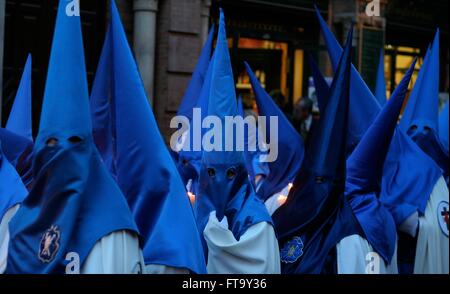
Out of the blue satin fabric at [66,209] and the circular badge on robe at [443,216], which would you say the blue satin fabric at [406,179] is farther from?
the blue satin fabric at [66,209]

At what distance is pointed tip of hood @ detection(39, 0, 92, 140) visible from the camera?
3.84m

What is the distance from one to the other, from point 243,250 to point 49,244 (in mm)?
1350

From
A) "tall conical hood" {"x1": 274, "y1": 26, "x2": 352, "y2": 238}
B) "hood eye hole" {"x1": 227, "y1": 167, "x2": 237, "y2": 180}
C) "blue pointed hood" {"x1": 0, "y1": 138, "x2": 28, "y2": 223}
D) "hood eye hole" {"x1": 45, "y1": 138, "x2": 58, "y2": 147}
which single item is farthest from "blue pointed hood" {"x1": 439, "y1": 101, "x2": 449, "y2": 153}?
"hood eye hole" {"x1": 45, "y1": 138, "x2": 58, "y2": 147}

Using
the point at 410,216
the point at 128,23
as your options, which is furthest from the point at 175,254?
the point at 128,23

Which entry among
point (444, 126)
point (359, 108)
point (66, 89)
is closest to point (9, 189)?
point (66, 89)

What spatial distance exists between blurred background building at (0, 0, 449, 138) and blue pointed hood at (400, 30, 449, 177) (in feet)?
13.4

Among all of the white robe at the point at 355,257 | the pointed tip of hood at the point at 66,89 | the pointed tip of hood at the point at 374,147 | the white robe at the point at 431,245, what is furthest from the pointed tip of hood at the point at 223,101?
the white robe at the point at 431,245

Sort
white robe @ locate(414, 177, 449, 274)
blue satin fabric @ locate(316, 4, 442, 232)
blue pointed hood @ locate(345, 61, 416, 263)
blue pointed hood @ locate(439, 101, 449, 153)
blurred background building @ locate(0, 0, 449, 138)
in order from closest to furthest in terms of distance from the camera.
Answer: blue pointed hood @ locate(345, 61, 416, 263), white robe @ locate(414, 177, 449, 274), blue satin fabric @ locate(316, 4, 442, 232), blue pointed hood @ locate(439, 101, 449, 153), blurred background building @ locate(0, 0, 449, 138)

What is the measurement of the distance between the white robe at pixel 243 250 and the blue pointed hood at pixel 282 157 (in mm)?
2347

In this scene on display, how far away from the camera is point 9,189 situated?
4953 millimetres

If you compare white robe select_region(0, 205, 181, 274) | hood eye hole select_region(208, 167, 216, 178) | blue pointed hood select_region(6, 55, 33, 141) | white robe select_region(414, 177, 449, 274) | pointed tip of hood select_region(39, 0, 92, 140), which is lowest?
white robe select_region(414, 177, 449, 274)

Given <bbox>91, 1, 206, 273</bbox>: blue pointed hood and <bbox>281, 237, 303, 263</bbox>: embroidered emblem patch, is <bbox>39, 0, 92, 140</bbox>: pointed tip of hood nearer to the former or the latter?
<bbox>91, 1, 206, 273</bbox>: blue pointed hood

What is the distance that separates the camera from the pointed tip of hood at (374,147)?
5.75 meters
